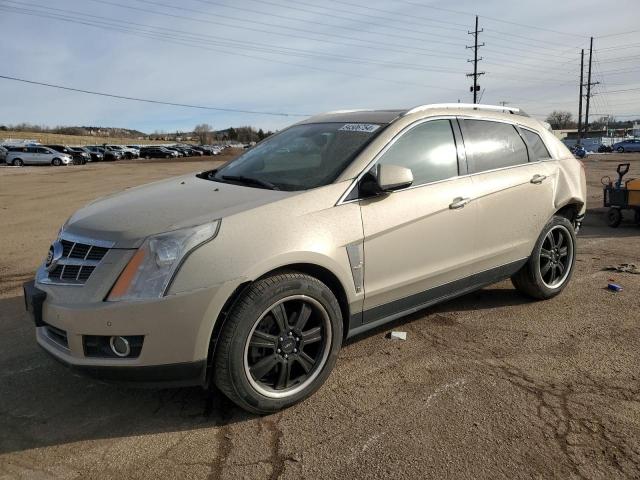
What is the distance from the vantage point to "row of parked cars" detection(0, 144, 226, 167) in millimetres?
42750

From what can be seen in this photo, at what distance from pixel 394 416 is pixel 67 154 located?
50.0 m

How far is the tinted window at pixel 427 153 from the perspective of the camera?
3.69m

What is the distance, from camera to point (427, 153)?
3859 millimetres

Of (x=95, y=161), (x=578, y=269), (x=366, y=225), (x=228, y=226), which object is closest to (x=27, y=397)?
(x=228, y=226)

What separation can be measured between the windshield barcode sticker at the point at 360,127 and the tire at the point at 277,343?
1299mm

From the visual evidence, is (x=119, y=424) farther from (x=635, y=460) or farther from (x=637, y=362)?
(x=637, y=362)

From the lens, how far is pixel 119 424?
297cm

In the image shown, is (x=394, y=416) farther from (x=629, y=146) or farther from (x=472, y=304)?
(x=629, y=146)

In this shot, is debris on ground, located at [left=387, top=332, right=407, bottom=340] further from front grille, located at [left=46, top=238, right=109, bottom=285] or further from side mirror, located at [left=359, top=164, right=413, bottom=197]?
front grille, located at [left=46, top=238, right=109, bottom=285]

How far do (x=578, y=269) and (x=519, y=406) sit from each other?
142 inches

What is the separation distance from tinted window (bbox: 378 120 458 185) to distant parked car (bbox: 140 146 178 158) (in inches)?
2436

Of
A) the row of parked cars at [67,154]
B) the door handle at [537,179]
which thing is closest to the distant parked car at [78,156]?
the row of parked cars at [67,154]

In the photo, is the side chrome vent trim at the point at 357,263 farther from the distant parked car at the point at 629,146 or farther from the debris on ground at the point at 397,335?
the distant parked car at the point at 629,146

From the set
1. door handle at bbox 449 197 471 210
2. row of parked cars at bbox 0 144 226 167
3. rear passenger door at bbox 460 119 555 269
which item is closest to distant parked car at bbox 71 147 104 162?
row of parked cars at bbox 0 144 226 167
